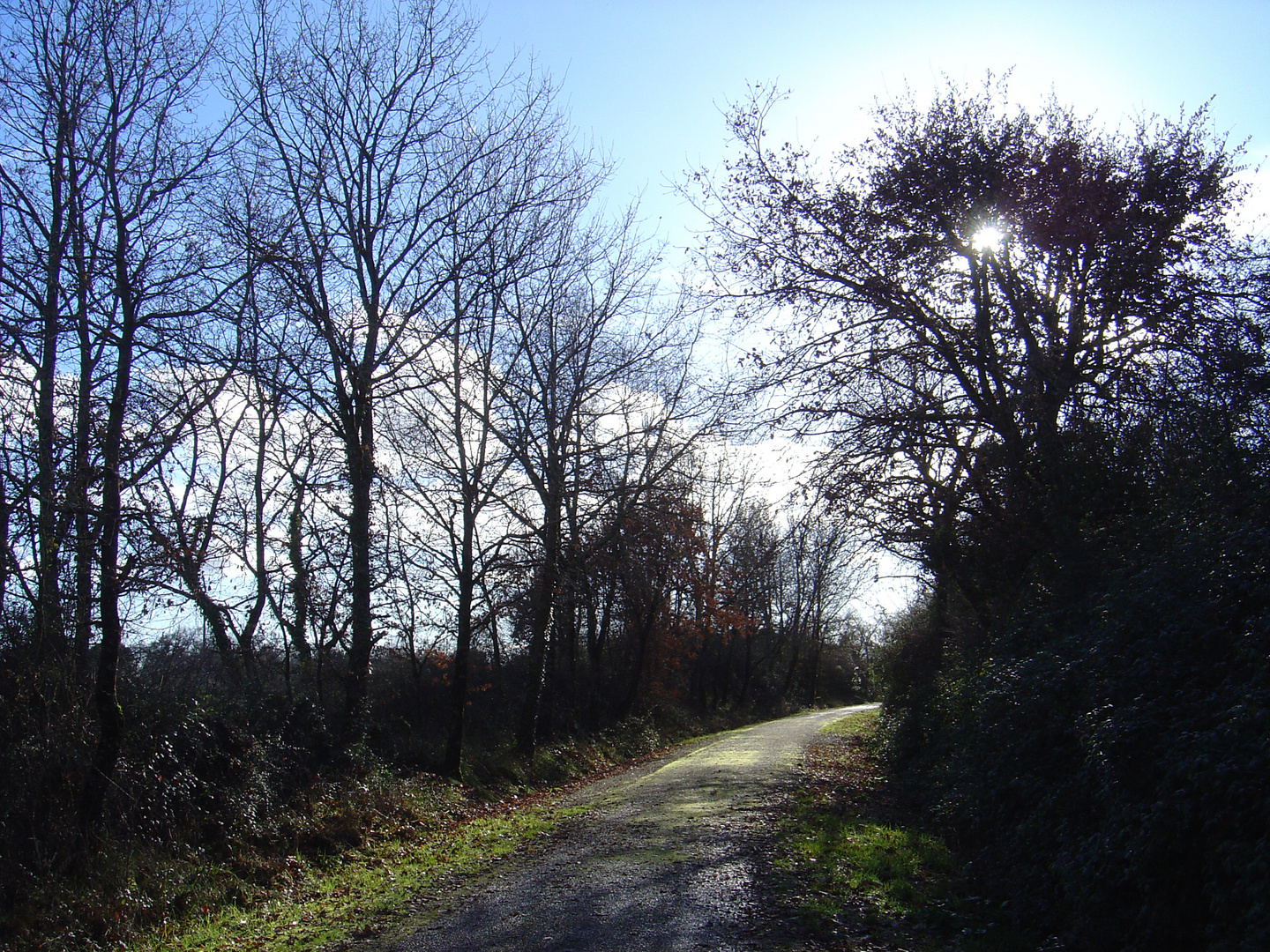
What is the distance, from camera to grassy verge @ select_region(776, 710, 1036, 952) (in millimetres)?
5984

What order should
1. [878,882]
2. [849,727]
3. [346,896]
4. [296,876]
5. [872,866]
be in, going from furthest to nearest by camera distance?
1. [849,727]
2. [296,876]
3. [346,896]
4. [872,866]
5. [878,882]

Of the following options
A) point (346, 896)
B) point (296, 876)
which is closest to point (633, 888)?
point (346, 896)

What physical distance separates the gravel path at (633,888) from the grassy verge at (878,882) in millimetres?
432

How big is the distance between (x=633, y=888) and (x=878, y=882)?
221 cm

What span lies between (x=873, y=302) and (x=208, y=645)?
13735mm

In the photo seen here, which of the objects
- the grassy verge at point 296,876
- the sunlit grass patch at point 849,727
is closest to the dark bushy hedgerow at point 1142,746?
the grassy verge at point 296,876

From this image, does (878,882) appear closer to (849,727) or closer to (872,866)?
(872,866)

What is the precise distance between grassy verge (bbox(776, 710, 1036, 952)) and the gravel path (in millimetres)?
432

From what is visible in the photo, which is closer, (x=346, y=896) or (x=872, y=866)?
(x=872, y=866)

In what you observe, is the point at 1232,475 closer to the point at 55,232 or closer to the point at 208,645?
the point at 55,232

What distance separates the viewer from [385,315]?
14.4 m

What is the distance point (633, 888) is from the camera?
7359mm

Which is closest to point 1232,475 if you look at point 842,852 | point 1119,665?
point 1119,665

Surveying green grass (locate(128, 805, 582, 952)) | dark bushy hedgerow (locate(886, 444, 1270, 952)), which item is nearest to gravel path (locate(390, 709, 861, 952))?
green grass (locate(128, 805, 582, 952))
